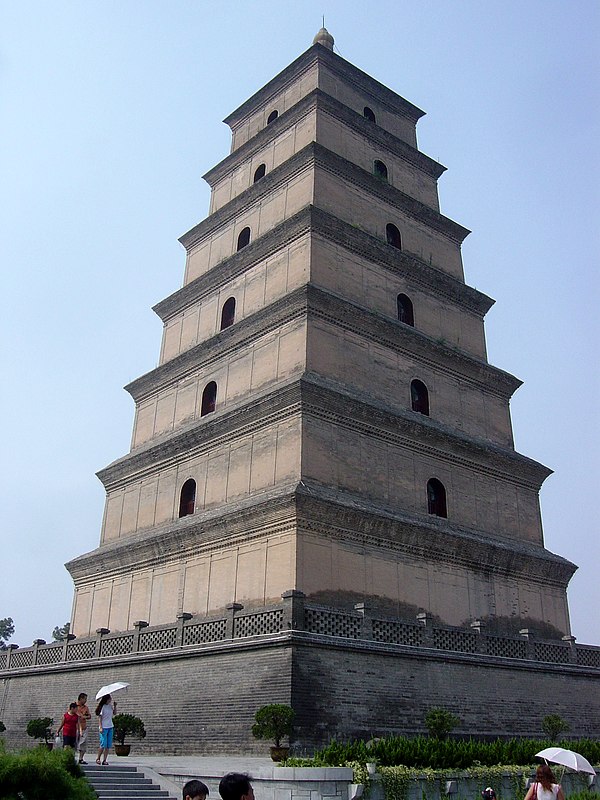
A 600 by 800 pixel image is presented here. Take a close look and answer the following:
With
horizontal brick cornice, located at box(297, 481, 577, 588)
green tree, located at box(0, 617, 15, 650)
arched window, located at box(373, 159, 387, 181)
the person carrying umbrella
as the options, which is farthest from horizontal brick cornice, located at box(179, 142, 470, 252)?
green tree, located at box(0, 617, 15, 650)

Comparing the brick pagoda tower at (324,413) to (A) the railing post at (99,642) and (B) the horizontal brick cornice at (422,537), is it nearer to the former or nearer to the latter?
(B) the horizontal brick cornice at (422,537)

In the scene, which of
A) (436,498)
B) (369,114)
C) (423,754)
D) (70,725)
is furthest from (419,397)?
(70,725)

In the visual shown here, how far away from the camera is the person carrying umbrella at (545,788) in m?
7.79

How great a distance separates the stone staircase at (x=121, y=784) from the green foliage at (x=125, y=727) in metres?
3.16

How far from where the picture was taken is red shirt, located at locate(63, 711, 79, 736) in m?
13.6

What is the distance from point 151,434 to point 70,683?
26.1 ft

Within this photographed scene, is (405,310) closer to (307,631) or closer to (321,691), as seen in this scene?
(307,631)

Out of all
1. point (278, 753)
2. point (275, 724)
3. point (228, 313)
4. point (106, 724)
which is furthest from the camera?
point (228, 313)

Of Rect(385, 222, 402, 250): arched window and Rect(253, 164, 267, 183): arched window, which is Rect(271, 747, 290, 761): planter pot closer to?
Rect(385, 222, 402, 250): arched window

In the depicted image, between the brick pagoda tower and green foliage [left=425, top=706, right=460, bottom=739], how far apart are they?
3.10 metres

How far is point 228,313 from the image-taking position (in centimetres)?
2495

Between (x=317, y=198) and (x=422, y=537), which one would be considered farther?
(x=317, y=198)

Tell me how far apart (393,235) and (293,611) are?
48.8 feet

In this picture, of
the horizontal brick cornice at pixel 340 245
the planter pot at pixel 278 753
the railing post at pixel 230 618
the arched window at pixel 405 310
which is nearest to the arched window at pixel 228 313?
the horizontal brick cornice at pixel 340 245
